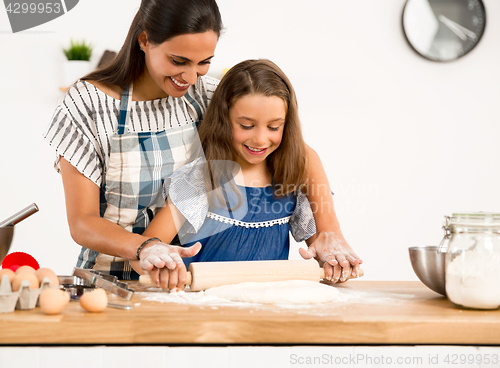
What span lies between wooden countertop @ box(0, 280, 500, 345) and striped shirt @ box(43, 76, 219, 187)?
0.49m

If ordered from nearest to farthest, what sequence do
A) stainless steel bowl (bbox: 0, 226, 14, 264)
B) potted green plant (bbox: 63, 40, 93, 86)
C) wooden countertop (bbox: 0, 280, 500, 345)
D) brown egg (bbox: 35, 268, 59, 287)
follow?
wooden countertop (bbox: 0, 280, 500, 345), brown egg (bbox: 35, 268, 59, 287), stainless steel bowl (bbox: 0, 226, 14, 264), potted green plant (bbox: 63, 40, 93, 86)

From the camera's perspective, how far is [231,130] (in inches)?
50.7

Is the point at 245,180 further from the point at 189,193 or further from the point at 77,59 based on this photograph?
the point at 77,59

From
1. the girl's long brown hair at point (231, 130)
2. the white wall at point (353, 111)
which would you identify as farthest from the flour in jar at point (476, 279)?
the white wall at point (353, 111)

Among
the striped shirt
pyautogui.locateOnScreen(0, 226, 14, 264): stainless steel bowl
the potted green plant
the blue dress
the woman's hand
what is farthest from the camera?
the potted green plant

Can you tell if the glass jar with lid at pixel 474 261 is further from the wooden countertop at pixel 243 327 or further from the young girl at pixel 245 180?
the young girl at pixel 245 180

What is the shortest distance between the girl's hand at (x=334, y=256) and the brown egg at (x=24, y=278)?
23.0 inches

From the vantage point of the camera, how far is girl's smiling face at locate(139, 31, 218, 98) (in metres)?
1.12

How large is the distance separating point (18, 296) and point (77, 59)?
7.26 ft

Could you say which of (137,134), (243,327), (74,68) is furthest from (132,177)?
(74,68)

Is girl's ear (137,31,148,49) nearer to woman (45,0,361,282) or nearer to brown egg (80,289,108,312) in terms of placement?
woman (45,0,361,282)

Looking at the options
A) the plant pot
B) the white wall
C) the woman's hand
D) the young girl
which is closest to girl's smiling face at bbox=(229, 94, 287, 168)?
the young girl

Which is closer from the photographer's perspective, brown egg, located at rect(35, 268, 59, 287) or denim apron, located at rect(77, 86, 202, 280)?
brown egg, located at rect(35, 268, 59, 287)

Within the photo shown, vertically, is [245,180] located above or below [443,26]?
below
